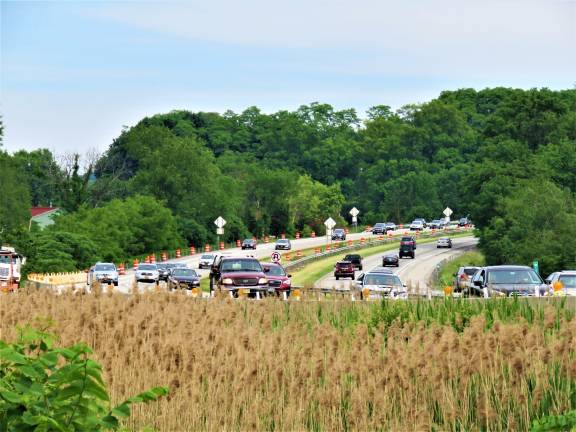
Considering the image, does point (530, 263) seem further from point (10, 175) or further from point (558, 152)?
point (10, 175)

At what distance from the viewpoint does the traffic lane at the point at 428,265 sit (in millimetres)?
87425

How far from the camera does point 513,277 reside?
105 feet

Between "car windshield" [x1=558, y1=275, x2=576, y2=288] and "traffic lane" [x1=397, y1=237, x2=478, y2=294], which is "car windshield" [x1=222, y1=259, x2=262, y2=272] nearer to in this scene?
"car windshield" [x1=558, y1=275, x2=576, y2=288]

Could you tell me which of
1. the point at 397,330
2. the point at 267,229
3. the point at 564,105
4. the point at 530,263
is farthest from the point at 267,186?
the point at 397,330

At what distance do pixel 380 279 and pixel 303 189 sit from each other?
396 feet

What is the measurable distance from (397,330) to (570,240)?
219 feet

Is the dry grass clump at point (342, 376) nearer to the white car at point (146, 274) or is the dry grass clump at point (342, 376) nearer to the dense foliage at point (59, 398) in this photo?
the dense foliage at point (59, 398)


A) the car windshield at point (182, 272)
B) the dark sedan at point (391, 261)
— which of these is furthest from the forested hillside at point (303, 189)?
the car windshield at point (182, 272)

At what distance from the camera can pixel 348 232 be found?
157125mm

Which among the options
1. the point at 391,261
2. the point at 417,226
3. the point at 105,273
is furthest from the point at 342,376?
the point at 417,226

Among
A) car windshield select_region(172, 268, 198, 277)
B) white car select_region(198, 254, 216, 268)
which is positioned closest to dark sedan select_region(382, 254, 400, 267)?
white car select_region(198, 254, 216, 268)

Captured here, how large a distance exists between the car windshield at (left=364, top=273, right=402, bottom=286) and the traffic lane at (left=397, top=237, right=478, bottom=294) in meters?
28.6

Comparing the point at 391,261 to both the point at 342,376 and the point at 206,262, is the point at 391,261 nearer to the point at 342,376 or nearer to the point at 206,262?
the point at 206,262

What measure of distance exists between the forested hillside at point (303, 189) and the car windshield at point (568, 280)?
4170cm
